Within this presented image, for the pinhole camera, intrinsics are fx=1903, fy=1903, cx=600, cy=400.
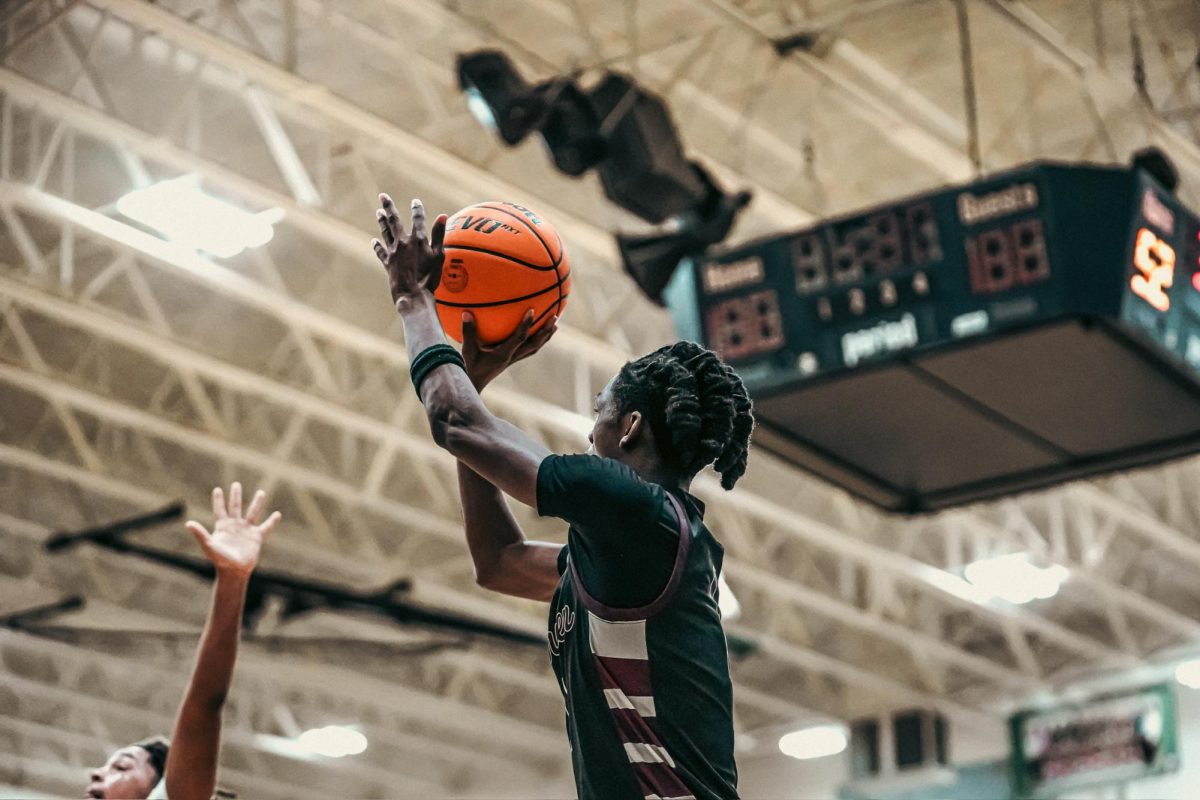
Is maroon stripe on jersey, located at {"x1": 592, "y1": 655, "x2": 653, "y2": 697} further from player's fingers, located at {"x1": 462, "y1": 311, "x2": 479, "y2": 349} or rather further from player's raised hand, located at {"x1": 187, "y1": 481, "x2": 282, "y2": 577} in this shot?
player's raised hand, located at {"x1": 187, "y1": 481, "x2": 282, "y2": 577}

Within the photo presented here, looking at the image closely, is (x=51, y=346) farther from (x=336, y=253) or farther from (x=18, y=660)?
(x=18, y=660)

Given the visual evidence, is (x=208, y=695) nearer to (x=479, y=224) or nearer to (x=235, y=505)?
(x=235, y=505)

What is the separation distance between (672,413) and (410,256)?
0.54 metres

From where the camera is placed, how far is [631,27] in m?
11.0

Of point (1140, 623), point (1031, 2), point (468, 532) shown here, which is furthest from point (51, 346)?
point (468, 532)

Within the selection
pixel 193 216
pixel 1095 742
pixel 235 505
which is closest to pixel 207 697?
pixel 235 505

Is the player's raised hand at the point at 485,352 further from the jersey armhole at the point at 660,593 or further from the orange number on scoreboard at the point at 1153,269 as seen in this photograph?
the orange number on scoreboard at the point at 1153,269

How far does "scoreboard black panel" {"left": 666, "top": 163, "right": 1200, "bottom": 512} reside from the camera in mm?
7848

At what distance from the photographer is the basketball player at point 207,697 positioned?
12.8 ft

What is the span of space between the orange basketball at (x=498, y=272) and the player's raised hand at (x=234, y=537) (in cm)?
78

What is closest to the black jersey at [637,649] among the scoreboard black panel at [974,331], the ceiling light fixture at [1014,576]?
the scoreboard black panel at [974,331]

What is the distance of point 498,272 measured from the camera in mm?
3662

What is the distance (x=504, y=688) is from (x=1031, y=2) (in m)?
14.2

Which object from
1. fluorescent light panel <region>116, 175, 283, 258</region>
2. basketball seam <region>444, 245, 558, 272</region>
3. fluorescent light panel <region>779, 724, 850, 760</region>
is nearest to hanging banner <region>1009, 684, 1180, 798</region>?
fluorescent light panel <region>779, 724, 850, 760</region>
